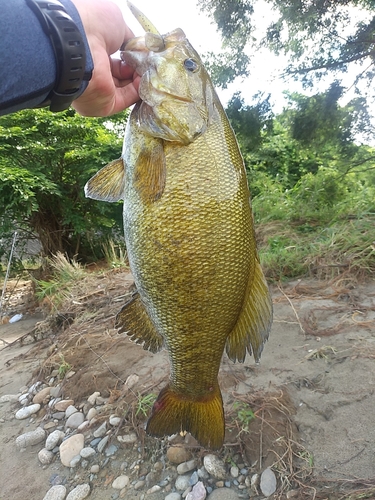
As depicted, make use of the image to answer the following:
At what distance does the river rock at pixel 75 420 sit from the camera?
122 inches

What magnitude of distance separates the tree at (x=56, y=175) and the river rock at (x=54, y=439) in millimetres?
5344

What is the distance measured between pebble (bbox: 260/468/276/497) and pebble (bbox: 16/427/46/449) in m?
1.87

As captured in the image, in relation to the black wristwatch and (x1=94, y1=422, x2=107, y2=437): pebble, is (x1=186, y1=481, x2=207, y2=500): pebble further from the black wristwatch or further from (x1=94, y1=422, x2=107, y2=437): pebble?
the black wristwatch

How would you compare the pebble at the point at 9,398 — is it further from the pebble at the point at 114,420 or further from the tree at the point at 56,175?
the tree at the point at 56,175

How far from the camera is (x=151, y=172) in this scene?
1417 mm

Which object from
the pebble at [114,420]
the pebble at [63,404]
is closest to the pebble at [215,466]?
the pebble at [114,420]

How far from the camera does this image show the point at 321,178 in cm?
651

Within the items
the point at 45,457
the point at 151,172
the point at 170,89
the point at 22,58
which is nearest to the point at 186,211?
the point at 151,172

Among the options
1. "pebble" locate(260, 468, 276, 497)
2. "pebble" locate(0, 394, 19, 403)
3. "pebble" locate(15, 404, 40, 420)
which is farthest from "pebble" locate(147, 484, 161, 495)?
"pebble" locate(0, 394, 19, 403)

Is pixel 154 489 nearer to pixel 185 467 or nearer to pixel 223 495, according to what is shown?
pixel 185 467

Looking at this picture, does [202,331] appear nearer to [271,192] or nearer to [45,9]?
[45,9]

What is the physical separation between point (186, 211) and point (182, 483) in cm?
185

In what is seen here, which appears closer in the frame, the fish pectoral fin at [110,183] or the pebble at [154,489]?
the fish pectoral fin at [110,183]

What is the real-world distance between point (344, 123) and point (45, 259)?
21.8 ft
